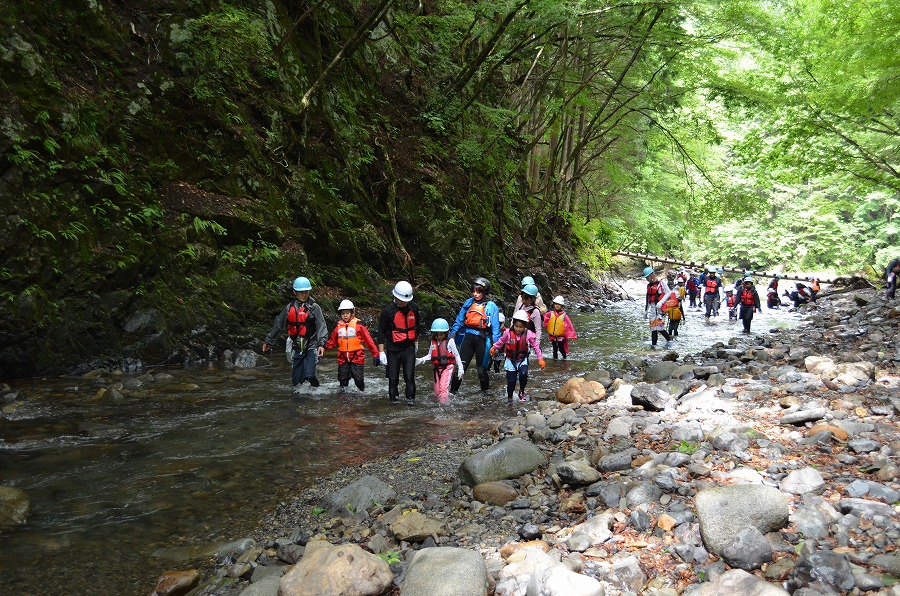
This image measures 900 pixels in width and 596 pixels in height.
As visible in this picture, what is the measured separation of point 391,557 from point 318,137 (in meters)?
14.1

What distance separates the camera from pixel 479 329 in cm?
1018

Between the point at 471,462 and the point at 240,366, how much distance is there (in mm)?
7259

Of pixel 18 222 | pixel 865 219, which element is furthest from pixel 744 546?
pixel 865 219

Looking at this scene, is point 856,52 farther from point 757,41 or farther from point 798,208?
point 798,208

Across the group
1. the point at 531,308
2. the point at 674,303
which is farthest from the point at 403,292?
the point at 674,303

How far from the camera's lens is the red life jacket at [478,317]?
10141 millimetres

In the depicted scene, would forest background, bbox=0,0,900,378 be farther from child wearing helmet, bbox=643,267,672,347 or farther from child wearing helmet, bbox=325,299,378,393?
child wearing helmet, bbox=643,267,672,347

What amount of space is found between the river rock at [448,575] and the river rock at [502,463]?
70.9 inches

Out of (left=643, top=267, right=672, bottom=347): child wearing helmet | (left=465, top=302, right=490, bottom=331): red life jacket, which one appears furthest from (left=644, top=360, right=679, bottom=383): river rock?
(left=643, top=267, right=672, bottom=347): child wearing helmet

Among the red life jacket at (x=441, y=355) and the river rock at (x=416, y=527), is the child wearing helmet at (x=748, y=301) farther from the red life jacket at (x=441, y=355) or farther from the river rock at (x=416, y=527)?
the river rock at (x=416, y=527)

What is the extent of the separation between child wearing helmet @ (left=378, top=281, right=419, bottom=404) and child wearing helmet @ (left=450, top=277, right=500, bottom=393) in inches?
36.5

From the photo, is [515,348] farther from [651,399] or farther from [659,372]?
[659,372]

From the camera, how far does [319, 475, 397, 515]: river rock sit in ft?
16.9

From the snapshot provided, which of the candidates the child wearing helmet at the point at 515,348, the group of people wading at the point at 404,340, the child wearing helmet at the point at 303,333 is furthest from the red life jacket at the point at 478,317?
the child wearing helmet at the point at 303,333
